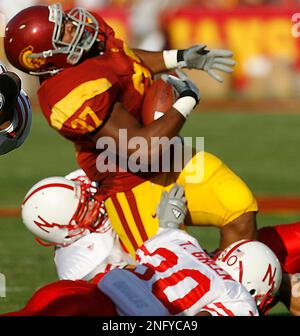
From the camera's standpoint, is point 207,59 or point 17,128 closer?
point 17,128

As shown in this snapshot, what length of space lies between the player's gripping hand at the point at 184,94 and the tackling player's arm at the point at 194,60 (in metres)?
0.27

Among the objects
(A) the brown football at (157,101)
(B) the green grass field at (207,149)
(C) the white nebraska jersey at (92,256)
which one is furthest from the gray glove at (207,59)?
(B) the green grass field at (207,149)

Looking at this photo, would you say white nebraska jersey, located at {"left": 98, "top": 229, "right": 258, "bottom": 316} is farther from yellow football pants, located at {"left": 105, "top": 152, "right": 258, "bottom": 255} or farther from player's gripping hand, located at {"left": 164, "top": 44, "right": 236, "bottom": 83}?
player's gripping hand, located at {"left": 164, "top": 44, "right": 236, "bottom": 83}

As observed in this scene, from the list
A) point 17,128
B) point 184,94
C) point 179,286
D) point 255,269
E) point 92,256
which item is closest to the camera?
point 179,286

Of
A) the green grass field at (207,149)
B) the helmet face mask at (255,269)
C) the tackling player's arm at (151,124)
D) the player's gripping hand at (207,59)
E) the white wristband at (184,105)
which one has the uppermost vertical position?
the player's gripping hand at (207,59)

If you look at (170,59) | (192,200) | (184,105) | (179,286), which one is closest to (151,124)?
(184,105)

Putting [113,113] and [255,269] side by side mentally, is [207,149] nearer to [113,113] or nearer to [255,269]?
[113,113]

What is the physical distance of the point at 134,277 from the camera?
3803 mm

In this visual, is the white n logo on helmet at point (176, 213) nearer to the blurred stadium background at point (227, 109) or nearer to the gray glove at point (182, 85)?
the gray glove at point (182, 85)

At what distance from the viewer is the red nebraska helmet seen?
5.01m

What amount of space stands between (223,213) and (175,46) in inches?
479

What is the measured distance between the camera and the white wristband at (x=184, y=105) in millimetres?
4879

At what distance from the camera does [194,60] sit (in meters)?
5.44

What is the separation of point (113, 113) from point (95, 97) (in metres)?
0.13
